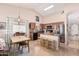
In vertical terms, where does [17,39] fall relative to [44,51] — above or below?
above

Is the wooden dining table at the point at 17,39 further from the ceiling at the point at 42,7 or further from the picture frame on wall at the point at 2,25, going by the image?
the ceiling at the point at 42,7

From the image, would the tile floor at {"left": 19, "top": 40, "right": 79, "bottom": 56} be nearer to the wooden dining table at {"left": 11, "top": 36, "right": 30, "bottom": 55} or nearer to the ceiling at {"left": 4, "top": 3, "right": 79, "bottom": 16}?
the wooden dining table at {"left": 11, "top": 36, "right": 30, "bottom": 55}

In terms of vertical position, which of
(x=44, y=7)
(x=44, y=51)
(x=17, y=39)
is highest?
(x=44, y=7)

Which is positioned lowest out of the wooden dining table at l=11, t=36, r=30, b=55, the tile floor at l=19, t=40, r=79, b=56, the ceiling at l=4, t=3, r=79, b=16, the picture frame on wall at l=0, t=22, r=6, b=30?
the tile floor at l=19, t=40, r=79, b=56

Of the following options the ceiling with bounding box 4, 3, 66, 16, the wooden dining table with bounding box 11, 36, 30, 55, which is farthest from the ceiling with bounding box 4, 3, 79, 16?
the wooden dining table with bounding box 11, 36, 30, 55

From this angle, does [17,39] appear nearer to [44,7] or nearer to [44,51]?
[44,51]

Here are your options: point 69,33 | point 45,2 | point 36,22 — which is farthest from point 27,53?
point 45,2

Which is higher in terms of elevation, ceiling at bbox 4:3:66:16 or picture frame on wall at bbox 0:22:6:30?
ceiling at bbox 4:3:66:16

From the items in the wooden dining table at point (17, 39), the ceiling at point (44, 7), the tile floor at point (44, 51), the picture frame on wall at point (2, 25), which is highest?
the ceiling at point (44, 7)

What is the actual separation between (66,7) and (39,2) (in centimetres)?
52

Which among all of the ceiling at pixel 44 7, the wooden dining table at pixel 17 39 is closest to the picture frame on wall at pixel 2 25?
the wooden dining table at pixel 17 39

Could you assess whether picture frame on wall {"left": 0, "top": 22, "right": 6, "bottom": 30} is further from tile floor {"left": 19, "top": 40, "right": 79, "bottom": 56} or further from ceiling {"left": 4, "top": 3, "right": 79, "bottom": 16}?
tile floor {"left": 19, "top": 40, "right": 79, "bottom": 56}

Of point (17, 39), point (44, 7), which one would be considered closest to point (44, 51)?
point (17, 39)

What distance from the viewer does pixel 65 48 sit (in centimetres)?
219
